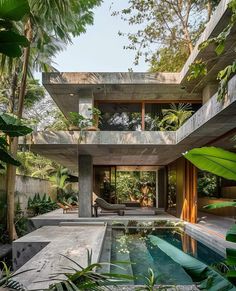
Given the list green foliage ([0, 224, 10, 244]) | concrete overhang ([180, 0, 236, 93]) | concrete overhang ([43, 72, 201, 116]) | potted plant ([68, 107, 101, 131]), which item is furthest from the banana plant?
concrete overhang ([43, 72, 201, 116])

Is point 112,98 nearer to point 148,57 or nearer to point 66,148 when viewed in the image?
point 66,148

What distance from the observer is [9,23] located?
6.79ft

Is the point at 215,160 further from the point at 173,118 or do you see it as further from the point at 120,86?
the point at 120,86

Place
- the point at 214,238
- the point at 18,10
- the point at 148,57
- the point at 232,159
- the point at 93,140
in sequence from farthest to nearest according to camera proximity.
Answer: the point at 148,57
the point at 93,140
the point at 214,238
the point at 18,10
the point at 232,159

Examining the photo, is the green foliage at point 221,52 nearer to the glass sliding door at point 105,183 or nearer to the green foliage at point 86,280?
the green foliage at point 86,280

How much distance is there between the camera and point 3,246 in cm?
925

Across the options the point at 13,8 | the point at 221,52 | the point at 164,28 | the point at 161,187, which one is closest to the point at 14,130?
the point at 13,8

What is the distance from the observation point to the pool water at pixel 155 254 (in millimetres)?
5574

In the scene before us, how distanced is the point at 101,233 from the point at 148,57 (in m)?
12.7

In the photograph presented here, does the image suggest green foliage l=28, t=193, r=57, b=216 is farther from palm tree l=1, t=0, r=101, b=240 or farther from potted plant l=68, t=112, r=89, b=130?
potted plant l=68, t=112, r=89, b=130

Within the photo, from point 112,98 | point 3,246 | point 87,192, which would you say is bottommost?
point 3,246

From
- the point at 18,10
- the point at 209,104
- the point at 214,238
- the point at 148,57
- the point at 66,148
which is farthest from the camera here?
the point at 148,57

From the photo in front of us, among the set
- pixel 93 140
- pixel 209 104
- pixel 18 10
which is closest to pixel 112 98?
pixel 93 140

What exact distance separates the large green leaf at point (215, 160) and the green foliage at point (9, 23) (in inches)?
51.4
